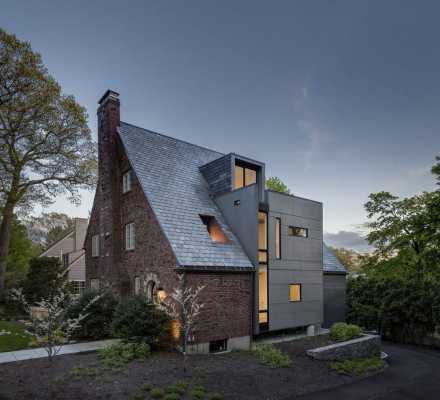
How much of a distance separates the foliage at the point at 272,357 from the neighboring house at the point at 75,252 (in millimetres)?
24242

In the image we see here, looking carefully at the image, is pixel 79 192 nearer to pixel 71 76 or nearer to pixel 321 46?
pixel 71 76

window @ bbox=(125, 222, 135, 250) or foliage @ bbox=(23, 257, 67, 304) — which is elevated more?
window @ bbox=(125, 222, 135, 250)

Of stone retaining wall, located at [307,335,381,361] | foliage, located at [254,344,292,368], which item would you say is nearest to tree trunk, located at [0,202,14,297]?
foliage, located at [254,344,292,368]

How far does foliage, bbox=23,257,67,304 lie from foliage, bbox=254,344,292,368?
16.1 metres

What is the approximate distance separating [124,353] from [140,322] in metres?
1.08

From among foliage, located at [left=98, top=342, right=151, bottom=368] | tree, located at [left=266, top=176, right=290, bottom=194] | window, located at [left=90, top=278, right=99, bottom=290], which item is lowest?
foliage, located at [left=98, top=342, right=151, bottom=368]

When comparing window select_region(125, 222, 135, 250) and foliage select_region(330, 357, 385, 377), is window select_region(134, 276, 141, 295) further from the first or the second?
foliage select_region(330, 357, 385, 377)

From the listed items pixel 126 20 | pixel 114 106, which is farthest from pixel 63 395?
pixel 126 20

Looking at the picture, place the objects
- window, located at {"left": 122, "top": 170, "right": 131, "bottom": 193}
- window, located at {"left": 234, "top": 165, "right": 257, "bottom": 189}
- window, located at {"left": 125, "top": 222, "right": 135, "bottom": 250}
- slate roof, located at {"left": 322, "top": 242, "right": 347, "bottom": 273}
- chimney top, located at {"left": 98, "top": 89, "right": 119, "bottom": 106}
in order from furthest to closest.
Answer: slate roof, located at {"left": 322, "top": 242, "right": 347, "bottom": 273}, chimney top, located at {"left": 98, "top": 89, "right": 119, "bottom": 106}, window, located at {"left": 234, "top": 165, "right": 257, "bottom": 189}, window, located at {"left": 122, "top": 170, "right": 131, "bottom": 193}, window, located at {"left": 125, "top": 222, "right": 135, "bottom": 250}

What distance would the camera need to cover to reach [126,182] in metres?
17.2

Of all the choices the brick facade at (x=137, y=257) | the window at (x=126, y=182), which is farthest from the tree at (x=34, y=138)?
the window at (x=126, y=182)

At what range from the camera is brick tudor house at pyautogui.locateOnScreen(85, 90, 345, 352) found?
A: 1314 cm

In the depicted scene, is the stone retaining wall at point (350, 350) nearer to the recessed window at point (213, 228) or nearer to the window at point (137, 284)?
the recessed window at point (213, 228)

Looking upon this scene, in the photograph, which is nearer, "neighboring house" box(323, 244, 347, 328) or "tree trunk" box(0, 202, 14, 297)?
"neighboring house" box(323, 244, 347, 328)
